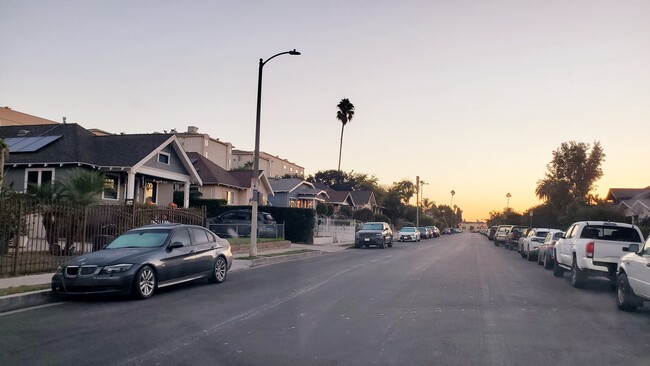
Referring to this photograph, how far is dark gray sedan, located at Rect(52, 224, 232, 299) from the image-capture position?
1040 centimetres

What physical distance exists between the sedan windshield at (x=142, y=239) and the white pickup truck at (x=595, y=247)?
10.5 meters

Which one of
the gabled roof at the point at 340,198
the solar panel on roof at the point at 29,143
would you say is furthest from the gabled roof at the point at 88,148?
the gabled roof at the point at 340,198

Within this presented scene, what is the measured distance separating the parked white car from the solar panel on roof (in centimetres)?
2608

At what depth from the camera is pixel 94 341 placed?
23.6ft

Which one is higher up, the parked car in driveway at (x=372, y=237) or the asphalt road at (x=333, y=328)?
the parked car in driveway at (x=372, y=237)

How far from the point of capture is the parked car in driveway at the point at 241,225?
29.4 metres

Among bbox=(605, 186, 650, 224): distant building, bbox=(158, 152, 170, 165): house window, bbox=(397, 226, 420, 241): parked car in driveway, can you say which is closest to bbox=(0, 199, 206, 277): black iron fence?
bbox=(158, 152, 170, 165): house window

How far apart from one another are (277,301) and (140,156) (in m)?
20.0

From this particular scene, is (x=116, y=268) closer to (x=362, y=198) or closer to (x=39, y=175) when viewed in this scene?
(x=39, y=175)

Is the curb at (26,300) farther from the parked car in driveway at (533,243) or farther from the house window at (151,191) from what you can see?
the house window at (151,191)

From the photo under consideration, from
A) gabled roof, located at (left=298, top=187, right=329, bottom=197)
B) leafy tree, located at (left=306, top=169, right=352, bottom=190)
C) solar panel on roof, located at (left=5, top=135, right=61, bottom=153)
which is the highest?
leafy tree, located at (left=306, top=169, right=352, bottom=190)

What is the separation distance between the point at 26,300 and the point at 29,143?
68.1 ft

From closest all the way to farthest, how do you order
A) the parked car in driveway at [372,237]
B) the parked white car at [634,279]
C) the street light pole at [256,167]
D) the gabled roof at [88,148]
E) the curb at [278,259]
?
the parked white car at [634,279]
the curb at [278,259]
the street light pole at [256,167]
the gabled roof at [88,148]
the parked car in driveway at [372,237]

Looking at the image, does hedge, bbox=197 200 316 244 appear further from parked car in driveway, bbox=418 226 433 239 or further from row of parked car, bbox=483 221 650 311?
parked car in driveway, bbox=418 226 433 239
